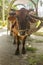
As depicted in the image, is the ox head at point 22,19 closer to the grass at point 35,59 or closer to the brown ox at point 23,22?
the brown ox at point 23,22

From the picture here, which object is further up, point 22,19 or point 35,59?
point 22,19

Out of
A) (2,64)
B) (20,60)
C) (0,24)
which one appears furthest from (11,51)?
(0,24)

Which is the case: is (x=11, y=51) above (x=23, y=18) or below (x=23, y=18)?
below

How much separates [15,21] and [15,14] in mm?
179

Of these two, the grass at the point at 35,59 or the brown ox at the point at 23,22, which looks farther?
the brown ox at the point at 23,22

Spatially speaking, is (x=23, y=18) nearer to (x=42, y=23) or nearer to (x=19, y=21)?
(x=19, y=21)

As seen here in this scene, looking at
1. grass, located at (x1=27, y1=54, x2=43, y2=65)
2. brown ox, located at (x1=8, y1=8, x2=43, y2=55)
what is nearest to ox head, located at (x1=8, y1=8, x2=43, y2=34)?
brown ox, located at (x1=8, y1=8, x2=43, y2=55)

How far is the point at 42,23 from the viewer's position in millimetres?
5434

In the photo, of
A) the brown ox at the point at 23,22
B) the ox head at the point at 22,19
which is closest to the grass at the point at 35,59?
the brown ox at the point at 23,22

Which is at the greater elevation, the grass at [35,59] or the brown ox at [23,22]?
the brown ox at [23,22]

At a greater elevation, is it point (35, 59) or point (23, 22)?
point (23, 22)

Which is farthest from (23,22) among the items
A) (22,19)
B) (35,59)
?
(35,59)

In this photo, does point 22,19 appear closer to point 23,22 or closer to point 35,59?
point 23,22

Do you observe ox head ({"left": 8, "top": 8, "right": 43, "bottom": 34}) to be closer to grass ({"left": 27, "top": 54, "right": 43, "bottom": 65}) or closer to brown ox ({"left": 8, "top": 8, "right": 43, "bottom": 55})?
brown ox ({"left": 8, "top": 8, "right": 43, "bottom": 55})
